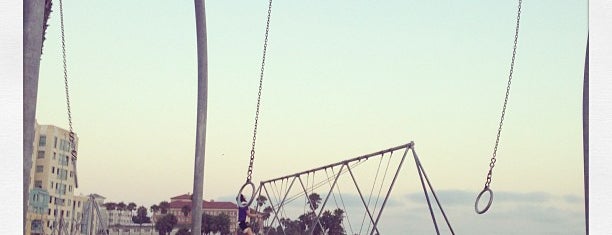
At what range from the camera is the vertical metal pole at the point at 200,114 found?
9.50m

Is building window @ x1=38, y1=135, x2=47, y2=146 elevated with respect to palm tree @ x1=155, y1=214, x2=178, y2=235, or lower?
elevated

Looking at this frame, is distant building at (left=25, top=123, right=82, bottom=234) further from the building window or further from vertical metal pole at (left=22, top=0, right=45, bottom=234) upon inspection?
vertical metal pole at (left=22, top=0, right=45, bottom=234)

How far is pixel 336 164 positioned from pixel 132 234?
9371 centimetres

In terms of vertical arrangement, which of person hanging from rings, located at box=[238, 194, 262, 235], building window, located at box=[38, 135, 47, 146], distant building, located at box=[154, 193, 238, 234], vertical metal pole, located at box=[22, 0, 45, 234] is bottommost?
person hanging from rings, located at box=[238, 194, 262, 235]

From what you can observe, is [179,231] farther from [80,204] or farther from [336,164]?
[336,164]

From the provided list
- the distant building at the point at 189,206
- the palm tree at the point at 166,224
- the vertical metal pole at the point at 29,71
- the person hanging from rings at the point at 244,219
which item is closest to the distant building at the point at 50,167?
the palm tree at the point at 166,224

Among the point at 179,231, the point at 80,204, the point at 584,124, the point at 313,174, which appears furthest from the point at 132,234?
the point at 584,124

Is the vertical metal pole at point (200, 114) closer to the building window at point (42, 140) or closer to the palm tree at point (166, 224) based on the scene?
the building window at point (42, 140)

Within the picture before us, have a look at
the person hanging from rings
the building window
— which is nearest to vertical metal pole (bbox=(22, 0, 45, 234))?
the person hanging from rings

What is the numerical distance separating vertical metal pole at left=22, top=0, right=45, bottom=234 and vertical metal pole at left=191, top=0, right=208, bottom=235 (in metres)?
2.61

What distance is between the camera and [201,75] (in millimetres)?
9641

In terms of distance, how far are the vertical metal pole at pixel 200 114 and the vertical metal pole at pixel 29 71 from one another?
261cm

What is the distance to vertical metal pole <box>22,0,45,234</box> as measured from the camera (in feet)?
23.0

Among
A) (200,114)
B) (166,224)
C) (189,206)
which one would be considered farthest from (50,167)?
(200,114)
